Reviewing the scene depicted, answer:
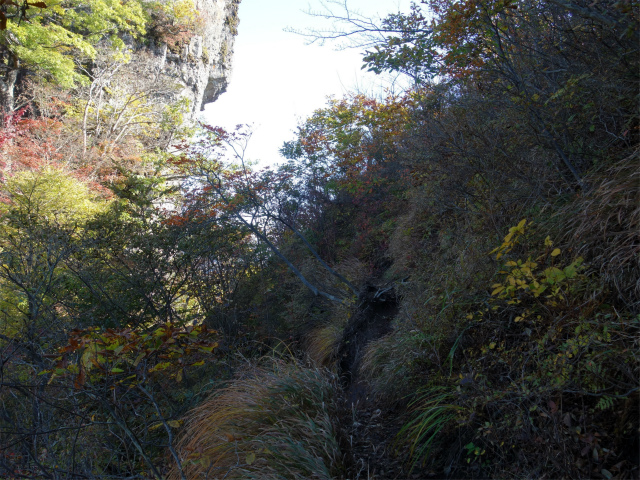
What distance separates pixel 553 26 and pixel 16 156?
657 inches

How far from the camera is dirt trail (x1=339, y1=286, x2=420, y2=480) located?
3282mm

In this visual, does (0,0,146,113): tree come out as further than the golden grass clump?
Yes

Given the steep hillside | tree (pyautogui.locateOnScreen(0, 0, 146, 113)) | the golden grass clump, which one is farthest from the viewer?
tree (pyautogui.locateOnScreen(0, 0, 146, 113))

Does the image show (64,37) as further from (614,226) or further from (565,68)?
(614,226)

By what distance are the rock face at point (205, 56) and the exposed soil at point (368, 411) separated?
19098 millimetres

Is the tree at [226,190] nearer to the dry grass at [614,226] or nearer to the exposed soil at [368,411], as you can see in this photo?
the exposed soil at [368,411]

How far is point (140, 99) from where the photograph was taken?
1981cm

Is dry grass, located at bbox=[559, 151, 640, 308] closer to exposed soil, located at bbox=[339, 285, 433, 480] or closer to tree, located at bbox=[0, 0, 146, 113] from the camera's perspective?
exposed soil, located at bbox=[339, 285, 433, 480]

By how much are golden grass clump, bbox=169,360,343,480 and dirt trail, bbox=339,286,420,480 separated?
0.81ft

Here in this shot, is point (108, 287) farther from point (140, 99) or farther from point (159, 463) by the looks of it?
point (140, 99)

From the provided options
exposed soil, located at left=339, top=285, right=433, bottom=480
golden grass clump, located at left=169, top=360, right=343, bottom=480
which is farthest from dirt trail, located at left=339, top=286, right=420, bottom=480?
golden grass clump, located at left=169, top=360, right=343, bottom=480

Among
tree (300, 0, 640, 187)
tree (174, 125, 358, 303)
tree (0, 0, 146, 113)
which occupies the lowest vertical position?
tree (300, 0, 640, 187)

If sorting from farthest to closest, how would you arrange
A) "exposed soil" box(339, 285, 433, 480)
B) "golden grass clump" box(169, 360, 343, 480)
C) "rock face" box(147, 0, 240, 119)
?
"rock face" box(147, 0, 240, 119), "exposed soil" box(339, 285, 433, 480), "golden grass clump" box(169, 360, 343, 480)

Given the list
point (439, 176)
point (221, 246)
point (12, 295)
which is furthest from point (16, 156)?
point (439, 176)
